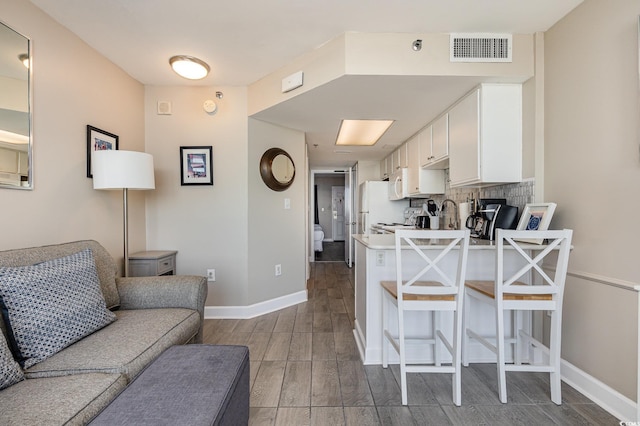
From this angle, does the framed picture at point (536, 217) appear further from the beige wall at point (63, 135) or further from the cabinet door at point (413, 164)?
the beige wall at point (63, 135)

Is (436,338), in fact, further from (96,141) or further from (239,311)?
(96,141)

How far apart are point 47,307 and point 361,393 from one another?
1.66 meters

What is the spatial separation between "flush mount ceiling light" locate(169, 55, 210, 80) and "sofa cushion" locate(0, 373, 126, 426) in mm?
2338

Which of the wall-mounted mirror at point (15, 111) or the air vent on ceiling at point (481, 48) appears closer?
the wall-mounted mirror at point (15, 111)

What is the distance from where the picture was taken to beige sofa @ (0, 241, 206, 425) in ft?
3.07

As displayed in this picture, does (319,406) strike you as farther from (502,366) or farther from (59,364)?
(59,364)

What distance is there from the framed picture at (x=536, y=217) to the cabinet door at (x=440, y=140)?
1.01 meters

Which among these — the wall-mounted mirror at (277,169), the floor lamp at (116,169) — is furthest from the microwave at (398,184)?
the floor lamp at (116,169)

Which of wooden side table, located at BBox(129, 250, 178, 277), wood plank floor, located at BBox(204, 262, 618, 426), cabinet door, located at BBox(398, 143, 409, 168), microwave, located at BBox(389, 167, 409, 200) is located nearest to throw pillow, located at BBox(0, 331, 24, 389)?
wood plank floor, located at BBox(204, 262, 618, 426)

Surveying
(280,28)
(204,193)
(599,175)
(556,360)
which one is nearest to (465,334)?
(556,360)

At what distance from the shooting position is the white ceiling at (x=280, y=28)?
1853mm

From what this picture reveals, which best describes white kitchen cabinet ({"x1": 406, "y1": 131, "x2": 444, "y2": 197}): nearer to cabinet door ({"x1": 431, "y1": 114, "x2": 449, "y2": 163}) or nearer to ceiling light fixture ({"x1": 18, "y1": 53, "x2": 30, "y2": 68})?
cabinet door ({"x1": 431, "y1": 114, "x2": 449, "y2": 163})

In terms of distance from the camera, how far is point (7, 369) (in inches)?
41.0

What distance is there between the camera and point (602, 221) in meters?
1.68
